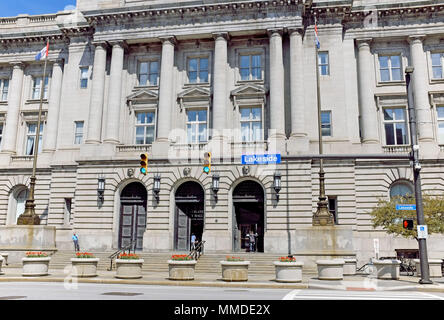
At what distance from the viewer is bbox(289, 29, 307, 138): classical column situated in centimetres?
3394

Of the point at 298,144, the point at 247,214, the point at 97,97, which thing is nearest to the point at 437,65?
the point at 298,144

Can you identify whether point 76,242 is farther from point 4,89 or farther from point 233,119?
point 4,89

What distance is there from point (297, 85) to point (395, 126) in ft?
29.4

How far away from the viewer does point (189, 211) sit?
35.7 meters

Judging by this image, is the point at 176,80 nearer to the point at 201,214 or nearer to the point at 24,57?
the point at 201,214

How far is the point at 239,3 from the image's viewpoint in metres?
35.7

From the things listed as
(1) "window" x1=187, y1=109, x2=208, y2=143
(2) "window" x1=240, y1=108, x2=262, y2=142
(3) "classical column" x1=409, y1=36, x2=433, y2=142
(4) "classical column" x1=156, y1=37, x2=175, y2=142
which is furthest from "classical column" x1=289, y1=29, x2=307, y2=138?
(4) "classical column" x1=156, y1=37, x2=175, y2=142

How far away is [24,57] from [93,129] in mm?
12554

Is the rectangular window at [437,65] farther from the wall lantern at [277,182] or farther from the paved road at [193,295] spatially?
the paved road at [193,295]

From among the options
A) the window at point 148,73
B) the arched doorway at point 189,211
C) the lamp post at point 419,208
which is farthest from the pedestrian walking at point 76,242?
the lamp post at point 419,208

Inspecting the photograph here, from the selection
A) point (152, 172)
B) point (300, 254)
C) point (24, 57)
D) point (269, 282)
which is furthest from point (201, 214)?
point (24, 57)

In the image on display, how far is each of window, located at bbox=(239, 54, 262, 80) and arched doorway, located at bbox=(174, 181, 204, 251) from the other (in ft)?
33.5

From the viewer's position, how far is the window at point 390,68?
3678cm

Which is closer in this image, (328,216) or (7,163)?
(328,216)
